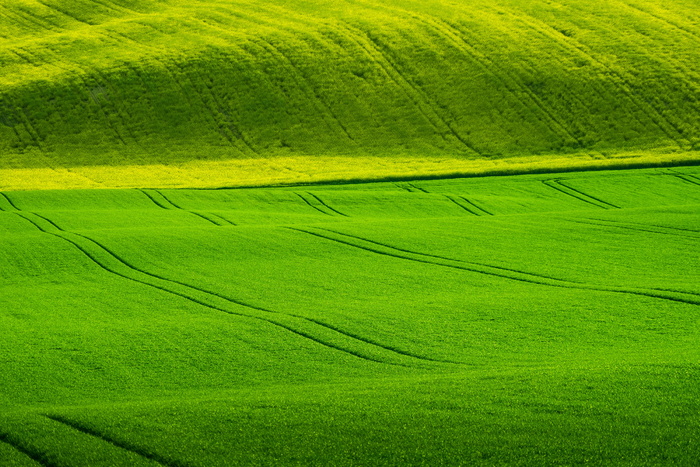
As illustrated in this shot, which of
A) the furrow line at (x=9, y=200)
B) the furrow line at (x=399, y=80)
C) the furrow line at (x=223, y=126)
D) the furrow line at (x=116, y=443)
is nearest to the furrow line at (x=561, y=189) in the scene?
the furrow line at (x=399, y=80)

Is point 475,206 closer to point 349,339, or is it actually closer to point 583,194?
point 583,194

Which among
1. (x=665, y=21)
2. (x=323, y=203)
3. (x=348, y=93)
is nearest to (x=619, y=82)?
(x=665, y=21)

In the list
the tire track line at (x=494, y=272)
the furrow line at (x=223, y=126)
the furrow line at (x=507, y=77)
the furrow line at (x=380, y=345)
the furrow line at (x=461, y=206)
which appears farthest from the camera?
the furrow line at (x=507, y=77)

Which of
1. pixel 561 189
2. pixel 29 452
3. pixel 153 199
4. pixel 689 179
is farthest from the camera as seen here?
pixel 689 179

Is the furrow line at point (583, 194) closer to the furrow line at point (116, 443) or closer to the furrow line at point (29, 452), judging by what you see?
the furrow line at point (116, 443)

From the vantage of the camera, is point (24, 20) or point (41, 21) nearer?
point (41, 21)

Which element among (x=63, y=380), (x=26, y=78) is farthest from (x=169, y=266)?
(x=26, y=78)

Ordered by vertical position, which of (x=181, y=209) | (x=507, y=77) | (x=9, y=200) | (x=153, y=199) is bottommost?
(x=9, y=200)
